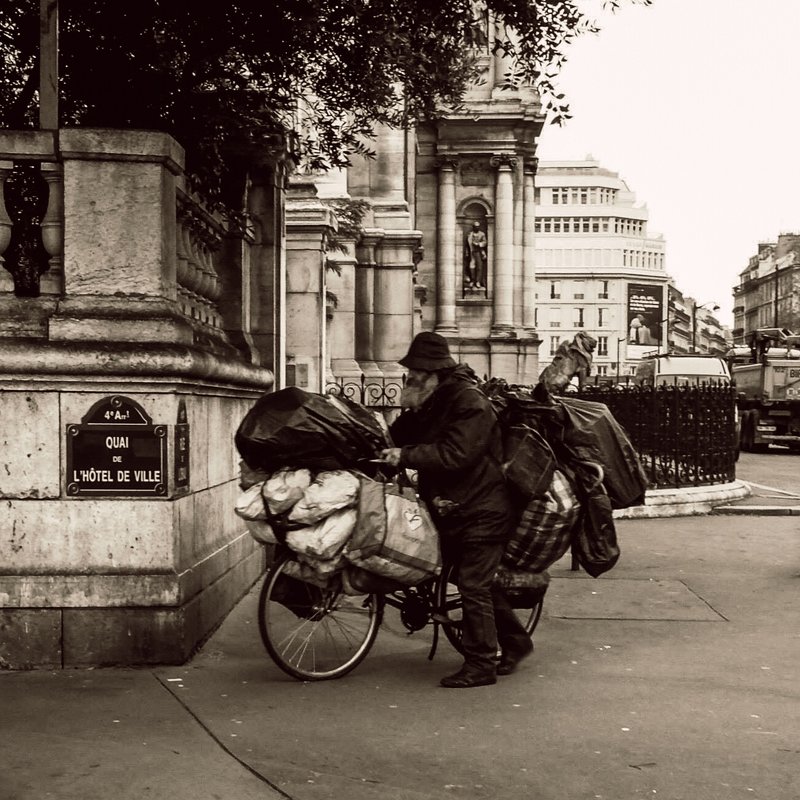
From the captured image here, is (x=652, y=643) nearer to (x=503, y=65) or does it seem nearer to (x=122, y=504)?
(x=122, y=504)

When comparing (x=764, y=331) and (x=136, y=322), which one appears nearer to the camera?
(x=136, y=322)

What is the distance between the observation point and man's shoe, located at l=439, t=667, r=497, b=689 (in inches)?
244

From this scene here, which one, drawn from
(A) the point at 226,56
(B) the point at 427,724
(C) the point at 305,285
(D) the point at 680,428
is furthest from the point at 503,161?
(B) the point at 427,724

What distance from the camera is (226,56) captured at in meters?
8.85

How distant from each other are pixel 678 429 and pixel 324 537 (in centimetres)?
1090

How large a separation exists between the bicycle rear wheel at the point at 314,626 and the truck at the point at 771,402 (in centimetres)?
2864

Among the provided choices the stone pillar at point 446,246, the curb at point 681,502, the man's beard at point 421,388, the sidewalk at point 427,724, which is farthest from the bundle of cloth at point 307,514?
the stone pillar at point 446,246

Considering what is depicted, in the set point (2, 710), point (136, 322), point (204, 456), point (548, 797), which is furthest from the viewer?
point (204, 456)

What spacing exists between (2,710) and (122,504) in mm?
1277

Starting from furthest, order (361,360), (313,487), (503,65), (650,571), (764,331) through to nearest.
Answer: (503,65), (764,331), (361,360), (650,571), (313,487)

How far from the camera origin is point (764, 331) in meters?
40.7

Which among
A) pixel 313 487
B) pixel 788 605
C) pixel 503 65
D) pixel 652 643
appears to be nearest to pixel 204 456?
pixel 313 487

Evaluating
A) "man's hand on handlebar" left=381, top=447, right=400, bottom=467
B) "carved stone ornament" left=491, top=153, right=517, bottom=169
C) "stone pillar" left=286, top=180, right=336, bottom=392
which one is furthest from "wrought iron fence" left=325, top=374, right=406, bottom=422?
"carved stone ornament" left=491, top=153, right=517, bottom=169

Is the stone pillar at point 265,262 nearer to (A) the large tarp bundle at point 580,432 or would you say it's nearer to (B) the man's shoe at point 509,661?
(A) the large tarp bundle at point 580,432
